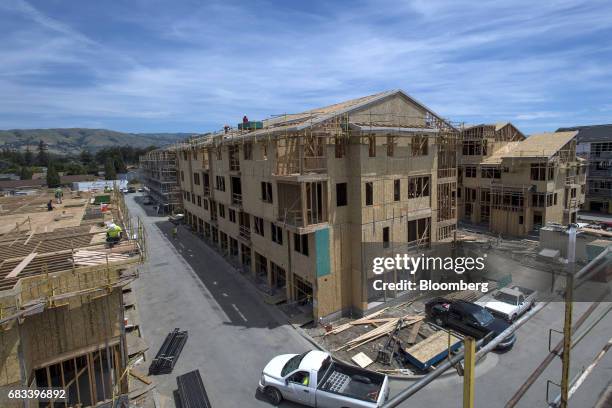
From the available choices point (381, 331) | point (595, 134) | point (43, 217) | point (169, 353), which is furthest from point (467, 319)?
point (595, 134)

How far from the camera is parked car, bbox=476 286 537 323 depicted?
62.4ft

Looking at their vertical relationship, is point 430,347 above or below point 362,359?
above

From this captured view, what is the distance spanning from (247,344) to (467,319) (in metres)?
10.7

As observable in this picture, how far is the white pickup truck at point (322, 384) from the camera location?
12297mm

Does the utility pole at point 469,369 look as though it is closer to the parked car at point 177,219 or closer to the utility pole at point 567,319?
the utility pole at point 567,319

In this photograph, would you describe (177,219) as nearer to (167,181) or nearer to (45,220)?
(167,181)

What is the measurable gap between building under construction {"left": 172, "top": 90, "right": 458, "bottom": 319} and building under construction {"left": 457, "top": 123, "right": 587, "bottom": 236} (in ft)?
41.5

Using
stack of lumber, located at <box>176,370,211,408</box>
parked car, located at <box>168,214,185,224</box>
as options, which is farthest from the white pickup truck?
parked car, located at <box>168,214,185,224</box>

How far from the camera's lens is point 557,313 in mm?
19875

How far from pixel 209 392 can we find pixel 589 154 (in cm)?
5796

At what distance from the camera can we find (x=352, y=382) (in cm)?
1298

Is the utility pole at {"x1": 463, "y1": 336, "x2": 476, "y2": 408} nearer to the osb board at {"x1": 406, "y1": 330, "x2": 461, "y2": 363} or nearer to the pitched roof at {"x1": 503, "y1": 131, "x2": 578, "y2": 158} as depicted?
the osb board at {"x1": 406, "y1": 330, "x2": 461, "y2": 363}

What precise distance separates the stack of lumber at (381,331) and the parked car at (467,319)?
1182 millimetres

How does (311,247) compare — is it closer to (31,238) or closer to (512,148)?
(31,238)
